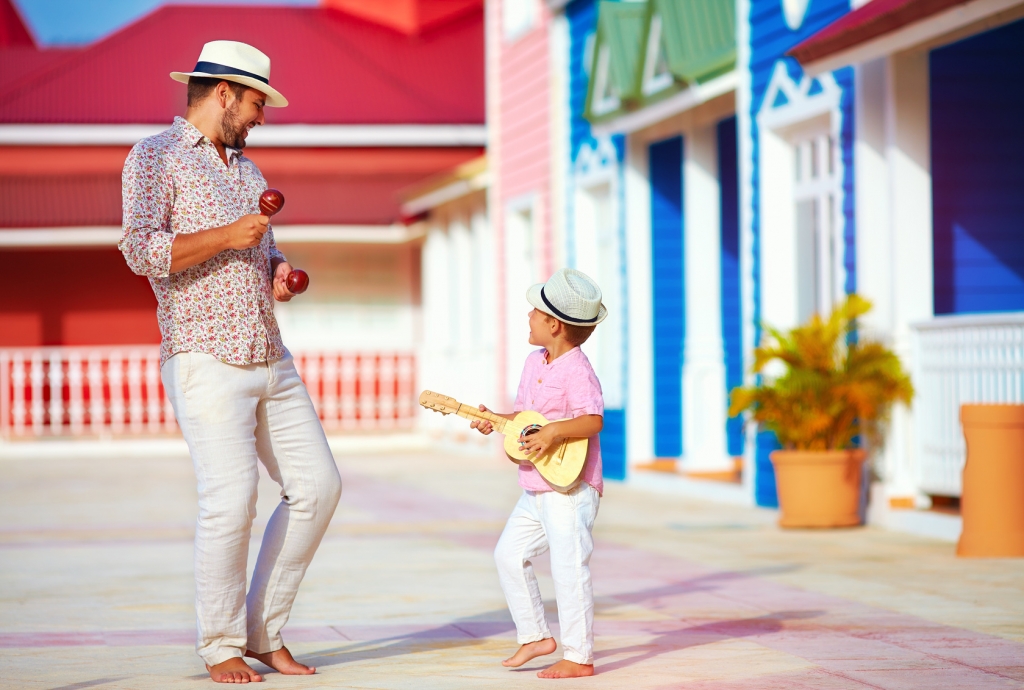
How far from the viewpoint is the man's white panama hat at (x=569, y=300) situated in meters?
4.80

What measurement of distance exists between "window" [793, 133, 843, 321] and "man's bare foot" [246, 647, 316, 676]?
592cm

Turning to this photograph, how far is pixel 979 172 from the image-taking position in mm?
9531

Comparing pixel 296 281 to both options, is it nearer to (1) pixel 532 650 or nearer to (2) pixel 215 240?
(2) pixel 215 240

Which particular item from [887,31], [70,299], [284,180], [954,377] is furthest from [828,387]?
[70,299]

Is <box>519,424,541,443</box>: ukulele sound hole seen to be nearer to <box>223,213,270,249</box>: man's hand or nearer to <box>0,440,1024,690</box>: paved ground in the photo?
<box>0,440,1024,690</box>: paved ground

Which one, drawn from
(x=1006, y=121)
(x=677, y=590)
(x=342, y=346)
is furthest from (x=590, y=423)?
(x=342, y=346)

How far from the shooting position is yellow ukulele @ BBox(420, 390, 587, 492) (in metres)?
4.70

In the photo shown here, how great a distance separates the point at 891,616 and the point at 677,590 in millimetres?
1161

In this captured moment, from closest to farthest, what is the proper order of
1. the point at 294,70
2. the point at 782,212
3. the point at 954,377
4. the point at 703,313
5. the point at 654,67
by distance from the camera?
1. the point at 954,377
2. the point at 782,212
3. the point at 654,67
4. the point at 703,313
5. the point at 294,70

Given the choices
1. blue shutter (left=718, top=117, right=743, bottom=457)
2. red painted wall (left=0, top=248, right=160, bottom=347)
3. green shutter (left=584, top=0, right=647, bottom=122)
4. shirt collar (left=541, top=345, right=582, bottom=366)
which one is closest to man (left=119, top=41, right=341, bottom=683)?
shirt collar (left=541, top=345, right=582, bottom=366)

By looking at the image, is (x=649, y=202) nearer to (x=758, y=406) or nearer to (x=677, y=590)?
(x=758, y=406)

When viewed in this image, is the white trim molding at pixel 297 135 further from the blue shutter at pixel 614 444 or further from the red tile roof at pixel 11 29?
the blue shutter at pixel 614 444

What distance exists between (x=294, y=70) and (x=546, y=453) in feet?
63.4

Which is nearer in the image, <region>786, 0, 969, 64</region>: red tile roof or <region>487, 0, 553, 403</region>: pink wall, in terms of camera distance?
<region>786, 0, 969, 64</region>: red tile roof
